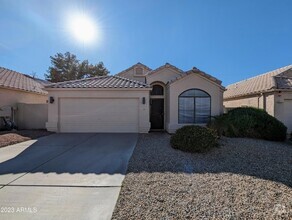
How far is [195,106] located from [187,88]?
1.34 metres

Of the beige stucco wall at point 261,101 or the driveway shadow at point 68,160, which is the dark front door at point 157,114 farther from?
the beige stucco wall at point 261,101

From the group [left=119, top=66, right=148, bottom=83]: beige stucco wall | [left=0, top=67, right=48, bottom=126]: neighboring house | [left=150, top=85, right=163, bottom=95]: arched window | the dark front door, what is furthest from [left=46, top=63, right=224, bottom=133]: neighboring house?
[left=119, top=66, right=148, bottom=83]: beige stucco wall

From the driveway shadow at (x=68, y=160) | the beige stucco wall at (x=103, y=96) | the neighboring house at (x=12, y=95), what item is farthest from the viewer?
the neighboring house at (x=12, y=95)

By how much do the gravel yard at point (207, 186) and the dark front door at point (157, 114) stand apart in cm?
750

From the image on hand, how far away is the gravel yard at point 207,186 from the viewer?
3414 millimetres

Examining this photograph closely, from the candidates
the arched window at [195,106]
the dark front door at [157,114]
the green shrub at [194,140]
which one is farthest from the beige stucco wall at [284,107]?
the green shrub at [194,140]

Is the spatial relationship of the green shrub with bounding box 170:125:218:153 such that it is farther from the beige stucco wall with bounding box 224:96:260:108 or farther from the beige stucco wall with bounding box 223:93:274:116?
the beige stucco wall with bounding box 224:96:260:108

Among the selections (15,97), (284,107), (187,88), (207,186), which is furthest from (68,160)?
(284,107)

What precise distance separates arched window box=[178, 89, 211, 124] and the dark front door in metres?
2.03

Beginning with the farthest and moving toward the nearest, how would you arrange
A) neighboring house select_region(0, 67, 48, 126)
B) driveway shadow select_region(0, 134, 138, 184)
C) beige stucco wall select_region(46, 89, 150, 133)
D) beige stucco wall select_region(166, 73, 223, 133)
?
1. neighboring house select_region(0, 67, 48, 126)
2. beige stucco wall select_region(166, 73, 223, 133)
3. beige stucco wall select_region(46, 89, 150, 133)
4. driveway shadow select_region(0, 134, 138, 184)

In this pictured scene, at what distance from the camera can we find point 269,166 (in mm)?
6008

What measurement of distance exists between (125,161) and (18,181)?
2969mm

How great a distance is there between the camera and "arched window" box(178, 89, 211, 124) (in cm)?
1309

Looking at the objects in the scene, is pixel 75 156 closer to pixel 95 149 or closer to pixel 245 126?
pixel 95 149
